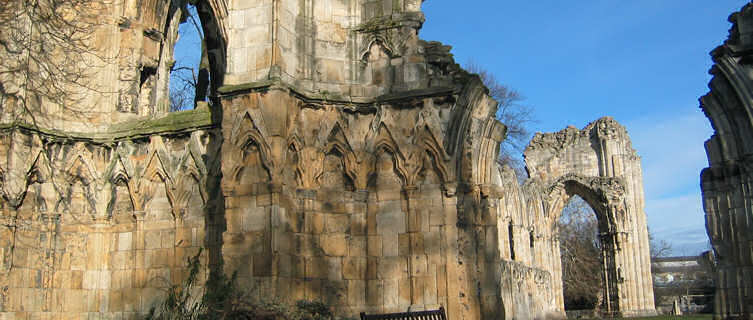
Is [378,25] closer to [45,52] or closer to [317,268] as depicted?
[317,268]

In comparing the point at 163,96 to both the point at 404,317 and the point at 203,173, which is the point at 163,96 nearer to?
the point at 203,173

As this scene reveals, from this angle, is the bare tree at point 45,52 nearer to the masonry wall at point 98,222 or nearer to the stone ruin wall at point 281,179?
the stone ruin wall at point 281,179

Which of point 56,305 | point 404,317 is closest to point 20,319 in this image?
point 56,305

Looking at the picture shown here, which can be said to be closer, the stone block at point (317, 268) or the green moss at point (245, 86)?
the green moss at point (245, 86)

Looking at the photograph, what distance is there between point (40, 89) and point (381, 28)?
17.3ft

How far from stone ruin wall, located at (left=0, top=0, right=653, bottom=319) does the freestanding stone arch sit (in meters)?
17.4

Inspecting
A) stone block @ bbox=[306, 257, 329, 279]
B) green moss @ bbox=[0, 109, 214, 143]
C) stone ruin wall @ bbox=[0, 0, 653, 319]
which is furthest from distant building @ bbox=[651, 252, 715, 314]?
green moss @ bbox=[0, 109, 214, 143]

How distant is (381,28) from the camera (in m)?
10.4

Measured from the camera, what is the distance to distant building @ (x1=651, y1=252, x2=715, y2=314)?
43.5 m

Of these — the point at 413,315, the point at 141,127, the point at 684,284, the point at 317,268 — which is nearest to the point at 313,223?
the point at 317,268

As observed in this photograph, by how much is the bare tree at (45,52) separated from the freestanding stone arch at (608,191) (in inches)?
732

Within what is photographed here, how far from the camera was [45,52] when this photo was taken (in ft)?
36.2

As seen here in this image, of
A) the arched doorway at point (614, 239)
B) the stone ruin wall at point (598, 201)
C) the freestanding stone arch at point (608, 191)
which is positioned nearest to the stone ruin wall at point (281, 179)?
the stone ruin wall at point (598, 201)

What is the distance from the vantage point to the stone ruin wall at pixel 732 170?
9164 millimetres
